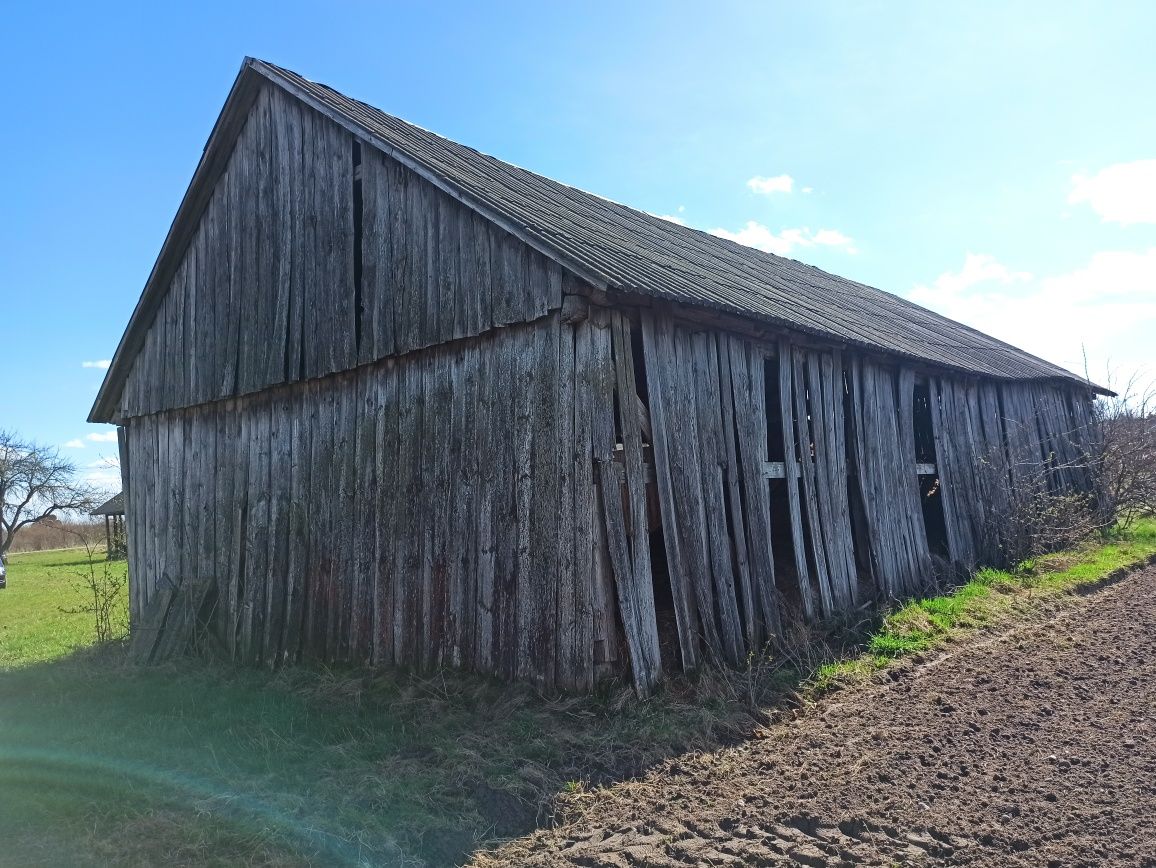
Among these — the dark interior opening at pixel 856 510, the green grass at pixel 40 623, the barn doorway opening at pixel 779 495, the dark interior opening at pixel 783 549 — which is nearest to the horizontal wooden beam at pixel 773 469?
the barn doorway opening at pixel 779 495

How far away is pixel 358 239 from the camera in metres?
9.15

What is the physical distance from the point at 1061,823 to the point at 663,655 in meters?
3.42

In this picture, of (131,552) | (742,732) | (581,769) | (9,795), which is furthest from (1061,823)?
(131,552)

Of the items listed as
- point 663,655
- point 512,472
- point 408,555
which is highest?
point 512,472

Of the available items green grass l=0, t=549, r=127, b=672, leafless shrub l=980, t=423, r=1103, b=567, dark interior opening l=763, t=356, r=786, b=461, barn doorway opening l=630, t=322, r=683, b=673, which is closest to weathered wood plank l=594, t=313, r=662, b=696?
barn doorway opening l=630, t=322, r=683, b=673

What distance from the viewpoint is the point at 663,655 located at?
719 centimetres

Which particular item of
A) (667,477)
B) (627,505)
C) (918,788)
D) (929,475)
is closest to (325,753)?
(627,505)

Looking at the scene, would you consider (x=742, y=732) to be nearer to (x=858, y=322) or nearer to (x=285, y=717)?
(x=285, y=717)

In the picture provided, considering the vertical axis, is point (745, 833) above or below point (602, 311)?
below

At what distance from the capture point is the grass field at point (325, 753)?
4.61 metres

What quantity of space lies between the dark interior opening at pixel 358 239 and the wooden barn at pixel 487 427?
0.04 m

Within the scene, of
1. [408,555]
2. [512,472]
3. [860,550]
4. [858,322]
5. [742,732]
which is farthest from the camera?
[858,322]

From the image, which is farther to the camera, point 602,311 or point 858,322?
point 858,322

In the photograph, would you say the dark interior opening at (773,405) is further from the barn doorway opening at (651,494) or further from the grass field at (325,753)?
the grass field at (325,753)
